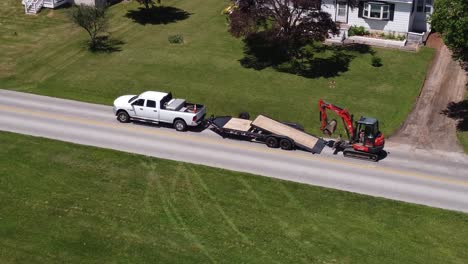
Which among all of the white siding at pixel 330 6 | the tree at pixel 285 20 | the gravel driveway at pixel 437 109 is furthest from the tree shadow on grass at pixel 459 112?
the white siding at pixel 330 6

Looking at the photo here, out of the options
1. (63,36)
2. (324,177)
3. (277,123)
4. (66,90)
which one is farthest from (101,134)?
(63,36)

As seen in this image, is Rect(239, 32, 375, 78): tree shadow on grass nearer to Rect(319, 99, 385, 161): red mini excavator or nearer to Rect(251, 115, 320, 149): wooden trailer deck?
Rect(251, 115, 320, 149): wooden trailer deck

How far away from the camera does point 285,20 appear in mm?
50500

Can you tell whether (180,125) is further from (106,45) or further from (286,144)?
(106,45)

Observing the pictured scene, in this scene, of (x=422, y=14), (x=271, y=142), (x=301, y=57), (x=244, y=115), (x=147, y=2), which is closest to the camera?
(x=271, y=142)

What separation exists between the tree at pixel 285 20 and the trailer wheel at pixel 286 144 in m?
14.6

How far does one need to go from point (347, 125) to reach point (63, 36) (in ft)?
105

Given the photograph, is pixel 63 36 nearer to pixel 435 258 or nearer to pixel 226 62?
pixel 226 62

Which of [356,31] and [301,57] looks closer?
[301,57]

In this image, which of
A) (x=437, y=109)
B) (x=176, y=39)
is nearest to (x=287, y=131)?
(x=437, y=109)

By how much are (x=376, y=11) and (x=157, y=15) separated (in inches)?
894

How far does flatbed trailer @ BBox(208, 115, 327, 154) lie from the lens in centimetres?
3809

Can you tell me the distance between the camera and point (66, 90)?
4719 centimetres

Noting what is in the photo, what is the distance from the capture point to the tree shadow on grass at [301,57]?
5094cm
